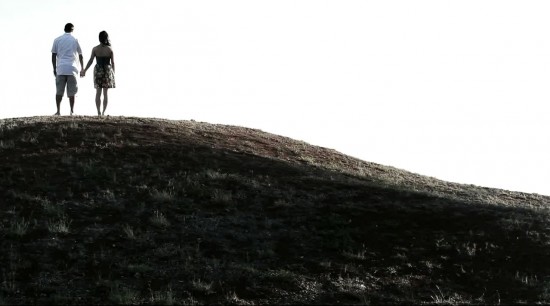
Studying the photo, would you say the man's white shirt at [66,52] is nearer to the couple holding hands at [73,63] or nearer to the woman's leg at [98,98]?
the couple holding hands at [73,63]

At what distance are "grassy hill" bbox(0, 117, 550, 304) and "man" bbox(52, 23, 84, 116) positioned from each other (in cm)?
188

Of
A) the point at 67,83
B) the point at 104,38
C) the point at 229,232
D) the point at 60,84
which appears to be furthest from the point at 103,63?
the point at 229,232

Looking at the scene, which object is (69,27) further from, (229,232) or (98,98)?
(229,232)

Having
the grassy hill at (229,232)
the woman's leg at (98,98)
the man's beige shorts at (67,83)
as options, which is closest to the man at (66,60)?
the man's beige shorts at (67,83)

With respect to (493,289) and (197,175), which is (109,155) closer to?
(197,175)

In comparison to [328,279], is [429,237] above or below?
above

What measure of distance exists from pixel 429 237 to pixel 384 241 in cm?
107

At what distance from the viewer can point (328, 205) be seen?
13977 mm

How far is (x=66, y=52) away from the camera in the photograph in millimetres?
18688

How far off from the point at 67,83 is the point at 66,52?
3.34ft

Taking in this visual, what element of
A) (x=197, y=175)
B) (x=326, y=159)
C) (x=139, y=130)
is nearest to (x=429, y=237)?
(x=197, y=175)

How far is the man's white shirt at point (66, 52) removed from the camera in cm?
1862

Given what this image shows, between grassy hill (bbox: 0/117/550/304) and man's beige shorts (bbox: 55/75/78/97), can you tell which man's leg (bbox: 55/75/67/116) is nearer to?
man's beige shorts (bbox: 55/75/78/97)

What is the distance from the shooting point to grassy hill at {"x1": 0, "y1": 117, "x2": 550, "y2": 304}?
10.1 metres
